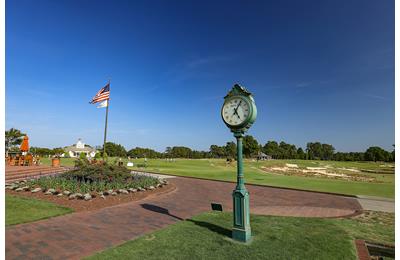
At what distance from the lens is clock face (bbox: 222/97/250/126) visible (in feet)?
19.0

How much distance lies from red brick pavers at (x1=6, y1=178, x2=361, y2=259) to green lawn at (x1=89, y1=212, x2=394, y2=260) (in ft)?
2.12

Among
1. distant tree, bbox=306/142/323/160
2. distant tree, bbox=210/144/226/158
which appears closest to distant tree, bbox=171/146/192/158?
distant tree, bbox=210/144/226/158

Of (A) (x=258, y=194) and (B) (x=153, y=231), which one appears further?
(A) (x=258, y=194)

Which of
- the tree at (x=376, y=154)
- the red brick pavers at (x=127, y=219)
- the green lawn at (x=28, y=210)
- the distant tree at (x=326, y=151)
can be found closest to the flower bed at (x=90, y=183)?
the green lawn at (x=28, y=210)

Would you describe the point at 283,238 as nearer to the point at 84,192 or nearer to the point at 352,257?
the point at 352,257

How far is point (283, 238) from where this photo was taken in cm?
566

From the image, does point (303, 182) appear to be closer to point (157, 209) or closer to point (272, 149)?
point (157, 209)

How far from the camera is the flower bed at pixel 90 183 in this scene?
33.6ft

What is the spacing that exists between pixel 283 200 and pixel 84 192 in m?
8.75

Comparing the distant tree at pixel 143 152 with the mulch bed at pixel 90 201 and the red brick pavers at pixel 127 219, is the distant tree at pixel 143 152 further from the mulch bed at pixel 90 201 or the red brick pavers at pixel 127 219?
the mulch bed at pixel 90 201

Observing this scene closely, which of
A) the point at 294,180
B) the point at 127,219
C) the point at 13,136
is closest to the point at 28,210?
the point at 127,219

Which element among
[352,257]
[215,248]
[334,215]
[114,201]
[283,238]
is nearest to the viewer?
[352,257]

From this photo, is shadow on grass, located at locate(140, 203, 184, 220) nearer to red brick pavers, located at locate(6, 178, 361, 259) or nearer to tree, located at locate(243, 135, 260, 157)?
Answer: red brick pavers, located at locate(6, 178, 361, 259)
